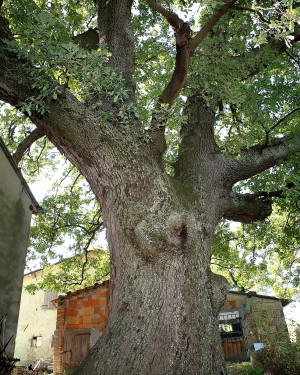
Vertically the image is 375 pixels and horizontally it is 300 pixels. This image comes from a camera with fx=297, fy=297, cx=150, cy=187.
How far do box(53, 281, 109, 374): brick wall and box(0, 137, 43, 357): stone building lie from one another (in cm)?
342

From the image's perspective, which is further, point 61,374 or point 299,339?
point 61,374

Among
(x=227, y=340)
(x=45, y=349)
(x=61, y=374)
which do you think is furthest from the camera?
(x=45, y=349)

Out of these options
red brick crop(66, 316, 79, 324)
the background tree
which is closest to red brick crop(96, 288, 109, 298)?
red brick crop(66, 316, 79, 324)

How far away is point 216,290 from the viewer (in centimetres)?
395

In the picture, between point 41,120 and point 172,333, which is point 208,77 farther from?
point 172,333

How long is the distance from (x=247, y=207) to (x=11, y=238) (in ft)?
16.1

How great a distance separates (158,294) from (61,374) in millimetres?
7830

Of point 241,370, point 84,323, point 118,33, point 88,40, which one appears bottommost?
point 241,370

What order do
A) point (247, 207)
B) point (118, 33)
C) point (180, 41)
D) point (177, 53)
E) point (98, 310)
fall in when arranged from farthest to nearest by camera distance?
point (98, 310)
point (247, 207)
point (118, 33)
point (177, 53)
point (180, 41)

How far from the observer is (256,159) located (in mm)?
6004

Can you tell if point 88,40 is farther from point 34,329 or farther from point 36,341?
point 36,341

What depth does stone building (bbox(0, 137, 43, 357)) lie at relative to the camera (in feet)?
18.8

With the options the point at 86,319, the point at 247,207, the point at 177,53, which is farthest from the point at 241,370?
the point at 177,53

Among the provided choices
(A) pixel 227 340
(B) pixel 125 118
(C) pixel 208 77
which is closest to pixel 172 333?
(B) pixel 125 118
